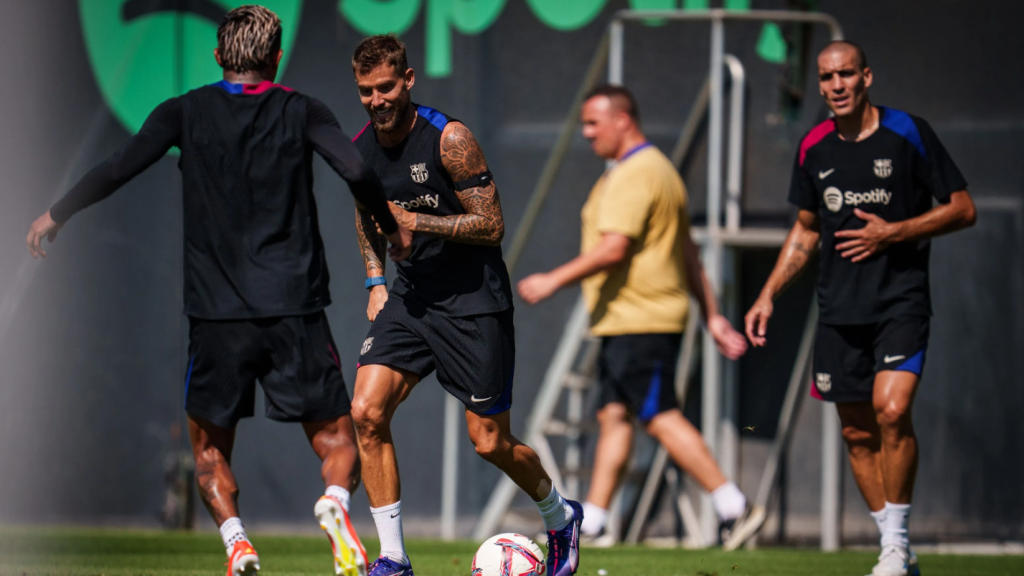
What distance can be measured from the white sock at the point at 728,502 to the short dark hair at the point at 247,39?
3221 mm

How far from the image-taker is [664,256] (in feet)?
20.8

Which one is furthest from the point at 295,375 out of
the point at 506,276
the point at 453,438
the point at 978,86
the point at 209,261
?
the point at 978,86

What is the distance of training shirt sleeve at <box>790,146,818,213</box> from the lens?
5.13 metres

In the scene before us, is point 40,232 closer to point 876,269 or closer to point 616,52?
point 876,269

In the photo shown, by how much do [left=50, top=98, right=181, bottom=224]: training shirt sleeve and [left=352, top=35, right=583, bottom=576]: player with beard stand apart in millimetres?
700

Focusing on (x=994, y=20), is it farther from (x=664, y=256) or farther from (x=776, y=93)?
(x=664, y=256)

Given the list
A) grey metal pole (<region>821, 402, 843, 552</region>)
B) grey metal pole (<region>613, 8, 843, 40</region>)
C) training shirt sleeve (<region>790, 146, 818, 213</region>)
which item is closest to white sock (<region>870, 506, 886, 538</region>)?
training shirt sleeve (<region>790, 146, 818, 213</region>)

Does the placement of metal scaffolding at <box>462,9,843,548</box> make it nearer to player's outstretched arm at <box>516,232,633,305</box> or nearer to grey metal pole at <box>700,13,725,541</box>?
grey metal pole at <box>700,13,725,541</box>

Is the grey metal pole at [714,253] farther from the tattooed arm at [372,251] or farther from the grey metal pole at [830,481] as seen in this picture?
the tattooed arm at [372,251]

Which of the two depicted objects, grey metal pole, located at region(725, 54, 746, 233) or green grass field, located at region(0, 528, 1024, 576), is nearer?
green grass field, located at region(0, 528, 1024, 576)

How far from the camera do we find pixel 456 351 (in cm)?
425

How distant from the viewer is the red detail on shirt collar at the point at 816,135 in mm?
5109

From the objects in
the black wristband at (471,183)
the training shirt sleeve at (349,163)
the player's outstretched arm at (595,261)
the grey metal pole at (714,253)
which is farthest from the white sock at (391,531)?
the grey metal pole at (714,253)

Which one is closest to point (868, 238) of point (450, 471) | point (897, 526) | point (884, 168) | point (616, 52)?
point (884, 168)
